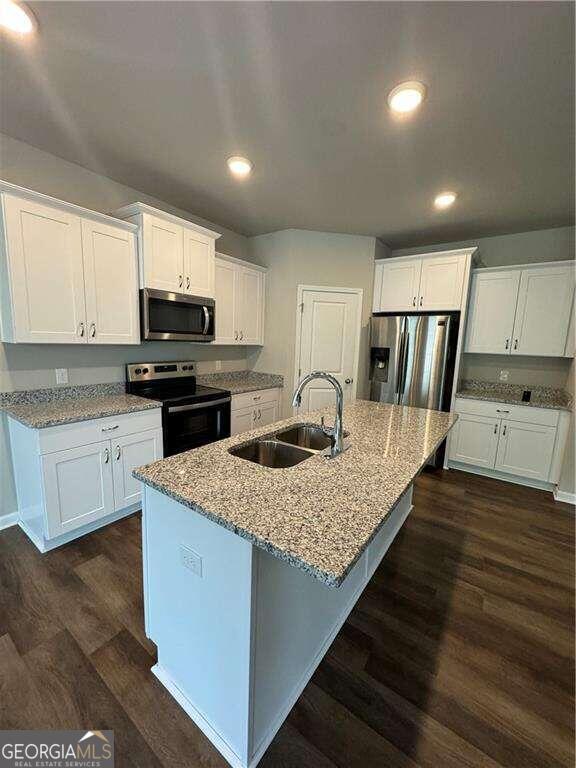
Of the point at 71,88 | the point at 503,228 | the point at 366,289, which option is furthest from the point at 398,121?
the point at 503,228

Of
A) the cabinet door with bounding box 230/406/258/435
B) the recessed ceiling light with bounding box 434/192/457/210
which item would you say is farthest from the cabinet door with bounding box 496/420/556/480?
the cabinet door with bounding box 230/406/258/435

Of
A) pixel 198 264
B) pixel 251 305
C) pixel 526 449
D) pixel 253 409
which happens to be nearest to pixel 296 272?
pixel 251 305

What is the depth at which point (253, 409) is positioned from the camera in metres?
3.49

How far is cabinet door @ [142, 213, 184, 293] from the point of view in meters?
2.51

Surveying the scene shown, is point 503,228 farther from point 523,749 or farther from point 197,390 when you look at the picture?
point 523,749

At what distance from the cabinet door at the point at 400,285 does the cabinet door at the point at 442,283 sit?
0.25ft

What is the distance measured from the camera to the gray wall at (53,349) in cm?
213

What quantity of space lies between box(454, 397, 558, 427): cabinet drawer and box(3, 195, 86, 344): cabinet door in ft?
12.2

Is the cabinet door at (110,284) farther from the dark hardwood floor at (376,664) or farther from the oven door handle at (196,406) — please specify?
the dark hardwood floor at (376,664)

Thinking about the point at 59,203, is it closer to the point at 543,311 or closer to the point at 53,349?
the point at 53,349

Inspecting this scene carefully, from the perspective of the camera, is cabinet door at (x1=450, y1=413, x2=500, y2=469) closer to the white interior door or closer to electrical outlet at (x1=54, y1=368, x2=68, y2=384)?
the white interior door

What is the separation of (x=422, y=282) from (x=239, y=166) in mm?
2332

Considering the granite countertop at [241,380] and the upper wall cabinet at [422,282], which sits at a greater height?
the upper wall cabinet at [422,282]

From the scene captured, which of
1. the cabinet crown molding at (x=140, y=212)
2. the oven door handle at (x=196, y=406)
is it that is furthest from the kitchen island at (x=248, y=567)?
the cabinet crown molding at (x=140, y=212)
